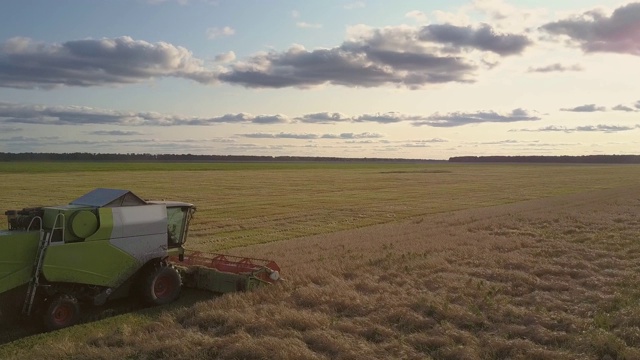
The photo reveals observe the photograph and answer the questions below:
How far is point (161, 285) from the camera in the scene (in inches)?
479

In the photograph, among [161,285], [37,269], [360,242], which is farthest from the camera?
[360,242]

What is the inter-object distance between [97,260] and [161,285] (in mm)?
1705

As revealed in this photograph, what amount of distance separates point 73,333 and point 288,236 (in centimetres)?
1414

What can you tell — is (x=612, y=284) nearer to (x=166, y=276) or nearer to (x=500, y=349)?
(x=500, y=349)

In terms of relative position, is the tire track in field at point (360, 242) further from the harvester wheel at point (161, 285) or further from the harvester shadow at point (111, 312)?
the harvester wheel at point (161, 285)

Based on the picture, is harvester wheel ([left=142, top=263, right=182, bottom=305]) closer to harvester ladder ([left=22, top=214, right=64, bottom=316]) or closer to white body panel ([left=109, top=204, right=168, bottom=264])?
white body panel ([left=109, top=204, right=168, bottom=264])

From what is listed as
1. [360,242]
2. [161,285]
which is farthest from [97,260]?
[360,242]

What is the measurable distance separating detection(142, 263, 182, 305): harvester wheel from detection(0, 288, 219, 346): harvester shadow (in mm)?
163

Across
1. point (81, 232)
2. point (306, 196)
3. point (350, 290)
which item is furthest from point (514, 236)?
point (306, 196)

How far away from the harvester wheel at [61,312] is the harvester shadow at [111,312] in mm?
244

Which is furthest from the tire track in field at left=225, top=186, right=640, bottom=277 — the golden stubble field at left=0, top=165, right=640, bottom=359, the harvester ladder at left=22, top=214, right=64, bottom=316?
the harvester ladder at left=22, top=214, right=64, bottom=316

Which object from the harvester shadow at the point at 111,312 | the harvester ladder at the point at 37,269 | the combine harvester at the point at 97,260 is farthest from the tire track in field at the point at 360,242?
the harvester ladder at the point at 37,269

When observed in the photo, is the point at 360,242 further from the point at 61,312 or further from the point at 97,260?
the point at 61,312

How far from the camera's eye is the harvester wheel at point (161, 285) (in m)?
11.8
